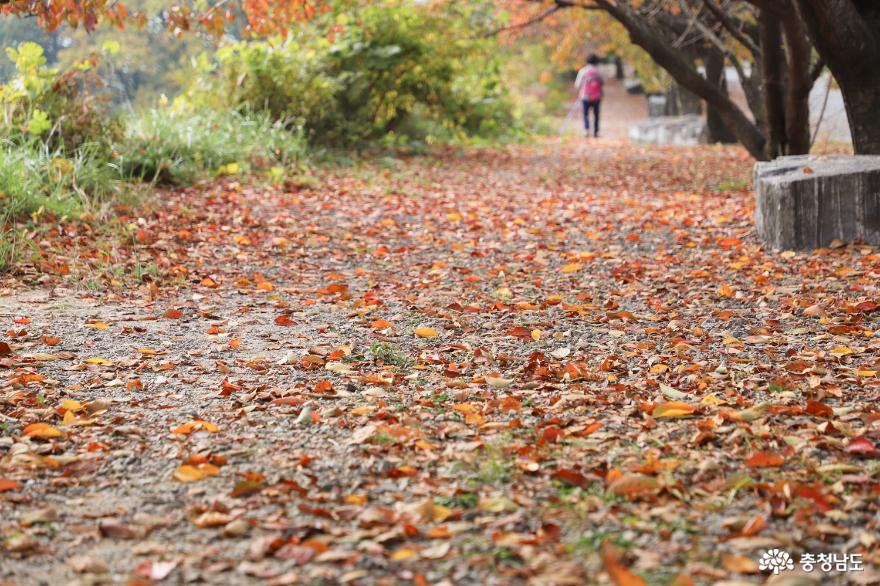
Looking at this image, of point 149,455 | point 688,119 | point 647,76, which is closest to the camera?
point 149,455

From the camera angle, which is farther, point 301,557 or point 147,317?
point 147,317

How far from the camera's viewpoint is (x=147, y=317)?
15.1ft

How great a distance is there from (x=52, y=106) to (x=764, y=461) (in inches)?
277

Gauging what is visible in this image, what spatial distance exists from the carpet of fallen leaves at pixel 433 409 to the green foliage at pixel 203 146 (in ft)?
5.99

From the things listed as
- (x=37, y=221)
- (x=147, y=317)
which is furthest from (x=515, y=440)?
(x=37, y=221)

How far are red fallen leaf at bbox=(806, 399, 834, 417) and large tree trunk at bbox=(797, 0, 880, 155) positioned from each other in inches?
A: 155

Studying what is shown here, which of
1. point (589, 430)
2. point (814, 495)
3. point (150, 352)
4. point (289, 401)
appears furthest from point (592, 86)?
point (814, 495)

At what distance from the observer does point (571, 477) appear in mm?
2615

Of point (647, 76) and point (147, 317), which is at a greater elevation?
point (647, 76)

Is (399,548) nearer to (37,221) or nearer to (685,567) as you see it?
(685,567)

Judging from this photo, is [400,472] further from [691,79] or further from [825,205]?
[691,79]

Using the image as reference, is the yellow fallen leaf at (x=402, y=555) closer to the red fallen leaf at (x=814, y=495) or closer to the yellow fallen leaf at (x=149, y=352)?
the red fallen leaf at (x=814, y=495)

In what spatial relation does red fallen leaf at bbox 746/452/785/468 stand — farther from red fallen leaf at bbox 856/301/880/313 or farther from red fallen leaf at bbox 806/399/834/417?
red fallen leaf at bbox 856/301/880/313

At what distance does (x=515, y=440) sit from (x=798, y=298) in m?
2.44
